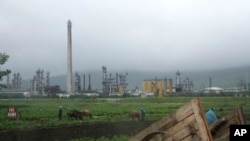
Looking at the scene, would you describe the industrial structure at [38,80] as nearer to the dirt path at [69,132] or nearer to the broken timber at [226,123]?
the dirt path at [69,132]

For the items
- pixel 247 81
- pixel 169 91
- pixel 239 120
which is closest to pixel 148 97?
pixel 169 91

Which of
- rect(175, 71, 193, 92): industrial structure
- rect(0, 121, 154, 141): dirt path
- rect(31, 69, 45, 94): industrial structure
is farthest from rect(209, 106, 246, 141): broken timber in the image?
rect(31, 69, 45, 94): industrial structure

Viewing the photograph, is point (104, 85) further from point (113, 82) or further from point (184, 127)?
point (184, 127)

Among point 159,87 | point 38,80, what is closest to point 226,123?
point 159,87

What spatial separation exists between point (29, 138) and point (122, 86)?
84283mm

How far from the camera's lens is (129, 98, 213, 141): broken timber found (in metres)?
5.44

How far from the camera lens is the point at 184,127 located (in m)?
5.75

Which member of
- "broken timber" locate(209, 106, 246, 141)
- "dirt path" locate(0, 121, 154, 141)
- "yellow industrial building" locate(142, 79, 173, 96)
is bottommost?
"dirt path" locate(0, 121, 154, 141)

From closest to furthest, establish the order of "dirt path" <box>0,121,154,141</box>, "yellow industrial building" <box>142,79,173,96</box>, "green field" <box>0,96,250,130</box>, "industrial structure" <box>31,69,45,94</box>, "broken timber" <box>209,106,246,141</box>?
1. "broken timber" <box>209,106,246,141</box>
2. "dirt path" <box>0,121,154,141</box>
3. "green field" <box>0,96,250,130</box>
4. "yellow industrial building" <box>142,79,173,96</box>
5. "industrial structure" <box>31,69,45,94</box>

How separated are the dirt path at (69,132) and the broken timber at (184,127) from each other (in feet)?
35.1

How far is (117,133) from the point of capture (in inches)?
813

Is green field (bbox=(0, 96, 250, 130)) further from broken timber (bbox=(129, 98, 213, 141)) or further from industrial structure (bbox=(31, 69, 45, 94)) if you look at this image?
industrial structure (bbox=(31, 69, 45, 94))

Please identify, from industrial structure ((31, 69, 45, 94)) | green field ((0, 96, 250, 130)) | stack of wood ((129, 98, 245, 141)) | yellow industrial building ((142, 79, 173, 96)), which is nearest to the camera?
stack of wood ((129, 98, 245, 141))

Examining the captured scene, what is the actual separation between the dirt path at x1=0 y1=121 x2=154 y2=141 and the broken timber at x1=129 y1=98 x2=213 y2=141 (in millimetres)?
10708
